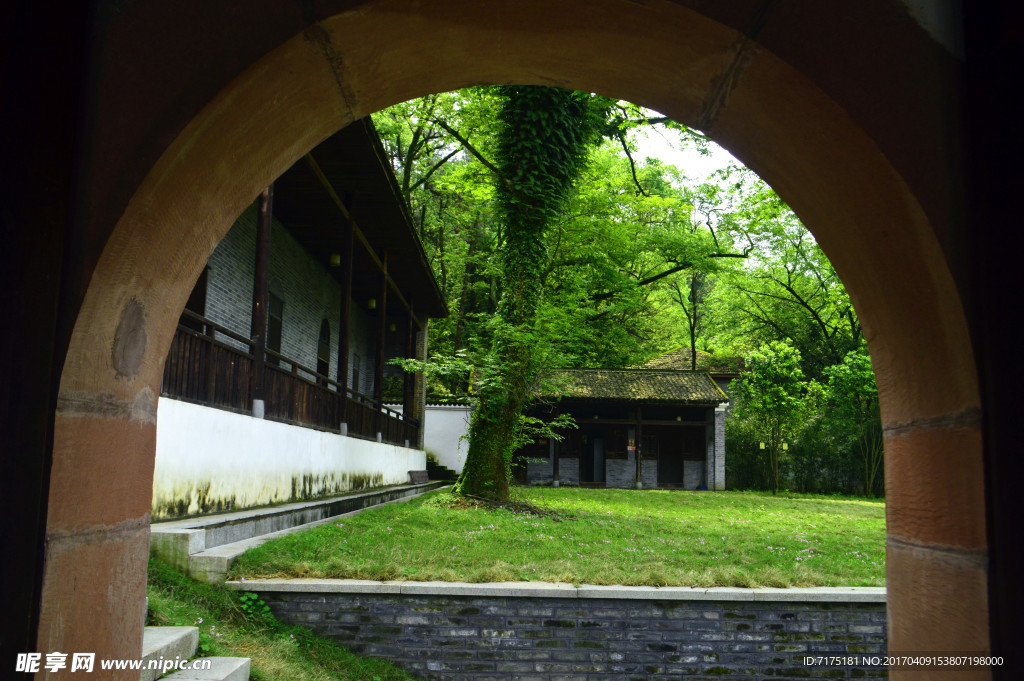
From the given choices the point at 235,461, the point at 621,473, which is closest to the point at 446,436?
the point at 621,473

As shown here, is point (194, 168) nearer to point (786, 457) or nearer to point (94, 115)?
point (94, 115)

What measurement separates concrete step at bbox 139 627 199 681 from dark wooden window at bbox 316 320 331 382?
12.0m

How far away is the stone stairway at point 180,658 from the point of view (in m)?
3.42

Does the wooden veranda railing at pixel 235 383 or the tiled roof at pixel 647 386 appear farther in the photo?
the tiled roof at pixel 647 386

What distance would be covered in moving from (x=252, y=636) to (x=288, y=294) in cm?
915

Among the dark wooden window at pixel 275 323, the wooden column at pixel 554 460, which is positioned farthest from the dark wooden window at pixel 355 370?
the wooden column at pixel 554 460

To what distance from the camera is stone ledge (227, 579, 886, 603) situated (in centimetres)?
553

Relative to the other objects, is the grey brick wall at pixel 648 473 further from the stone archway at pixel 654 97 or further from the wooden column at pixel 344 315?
the stone archway at pixel 654 97

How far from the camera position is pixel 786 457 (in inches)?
1088

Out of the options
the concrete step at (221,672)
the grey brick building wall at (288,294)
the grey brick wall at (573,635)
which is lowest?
the grey brick wall at (573,635)

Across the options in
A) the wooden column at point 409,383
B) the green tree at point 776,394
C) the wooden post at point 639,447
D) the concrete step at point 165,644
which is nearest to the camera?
the concrete step at point 165,644

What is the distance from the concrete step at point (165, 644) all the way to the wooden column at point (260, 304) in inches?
185

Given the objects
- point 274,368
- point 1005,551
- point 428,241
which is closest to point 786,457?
point 428,241

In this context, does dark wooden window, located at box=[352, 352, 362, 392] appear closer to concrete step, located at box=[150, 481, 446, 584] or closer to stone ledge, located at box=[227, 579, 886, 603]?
concrete step, located at box=[150, 481, 446, 584]
